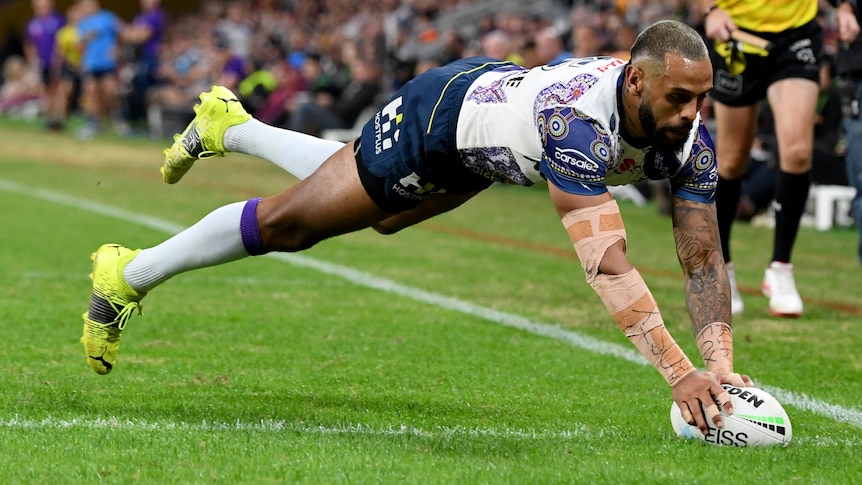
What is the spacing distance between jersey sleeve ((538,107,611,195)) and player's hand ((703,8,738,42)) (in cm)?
312

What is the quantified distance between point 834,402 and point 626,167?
136 centimetres

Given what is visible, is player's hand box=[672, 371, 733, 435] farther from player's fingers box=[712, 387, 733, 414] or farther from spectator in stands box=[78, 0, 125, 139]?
spectator in stands box=[78, 0, 125, 139]

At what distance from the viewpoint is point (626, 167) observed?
4227 mm

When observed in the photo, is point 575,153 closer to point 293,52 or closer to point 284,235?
point 284,235

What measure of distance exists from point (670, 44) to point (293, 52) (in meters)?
22.2

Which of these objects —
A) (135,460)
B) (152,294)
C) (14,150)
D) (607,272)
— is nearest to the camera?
(135,460)

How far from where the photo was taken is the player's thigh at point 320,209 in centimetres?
458

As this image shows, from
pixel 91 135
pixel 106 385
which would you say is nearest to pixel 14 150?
pixel 91 135

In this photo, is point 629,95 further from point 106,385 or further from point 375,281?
point 375,281

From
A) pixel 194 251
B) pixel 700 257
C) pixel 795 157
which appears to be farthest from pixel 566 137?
pixel 795 157

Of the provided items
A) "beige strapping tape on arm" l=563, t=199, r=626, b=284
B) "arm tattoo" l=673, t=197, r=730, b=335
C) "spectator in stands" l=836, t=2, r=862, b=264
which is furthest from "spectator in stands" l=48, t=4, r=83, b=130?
"beige strapping tape on arm" l=563, t=199, r=626, b=284

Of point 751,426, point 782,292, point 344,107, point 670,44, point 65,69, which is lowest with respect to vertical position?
point 65,69

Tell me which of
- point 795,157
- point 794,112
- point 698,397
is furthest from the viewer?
point 795,157

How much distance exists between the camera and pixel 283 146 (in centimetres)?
502
